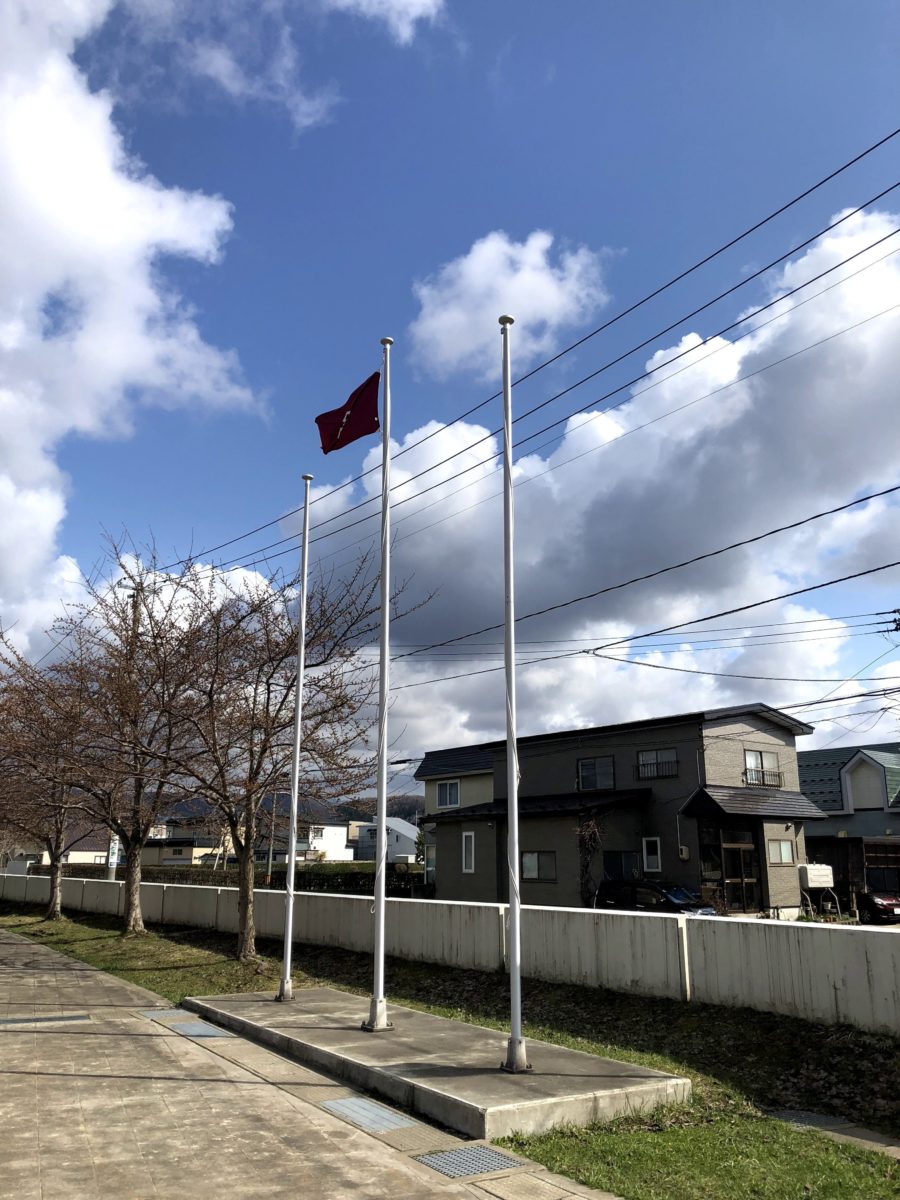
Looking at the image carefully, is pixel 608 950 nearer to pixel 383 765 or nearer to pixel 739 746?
pixel 383 765

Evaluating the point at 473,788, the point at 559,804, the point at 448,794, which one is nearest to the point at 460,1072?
the point at 559,804

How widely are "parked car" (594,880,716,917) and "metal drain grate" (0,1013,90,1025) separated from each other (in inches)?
622

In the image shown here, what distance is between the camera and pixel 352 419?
14312 millimetres

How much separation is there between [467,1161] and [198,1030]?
6.92 metres

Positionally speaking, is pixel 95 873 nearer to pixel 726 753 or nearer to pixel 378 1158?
pixel 726 753

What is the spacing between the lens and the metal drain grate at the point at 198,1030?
12523 mm

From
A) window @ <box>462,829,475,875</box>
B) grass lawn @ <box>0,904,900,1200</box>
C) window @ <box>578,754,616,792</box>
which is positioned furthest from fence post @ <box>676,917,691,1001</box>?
window @ <box>462,829,475,875</box>

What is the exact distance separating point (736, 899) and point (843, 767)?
19.6m

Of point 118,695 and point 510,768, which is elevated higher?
point 118,695

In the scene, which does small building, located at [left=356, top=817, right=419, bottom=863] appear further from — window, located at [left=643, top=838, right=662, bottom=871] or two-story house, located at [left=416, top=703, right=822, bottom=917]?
window, located at [left=643, top=838, right=662, bottom=871]

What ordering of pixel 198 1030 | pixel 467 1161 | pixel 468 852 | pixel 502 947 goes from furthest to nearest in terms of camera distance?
pixel 468 852 → pixel 502 947 → pixel 198 1030 → pixel 467 1161

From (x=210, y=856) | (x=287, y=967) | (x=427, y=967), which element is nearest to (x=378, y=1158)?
(x=287, y=967)

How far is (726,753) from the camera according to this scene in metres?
35.1

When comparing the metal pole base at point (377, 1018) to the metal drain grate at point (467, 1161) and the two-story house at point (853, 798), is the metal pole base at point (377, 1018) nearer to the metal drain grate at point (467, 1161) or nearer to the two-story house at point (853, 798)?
the metal drain grate at point (467, 1161)
